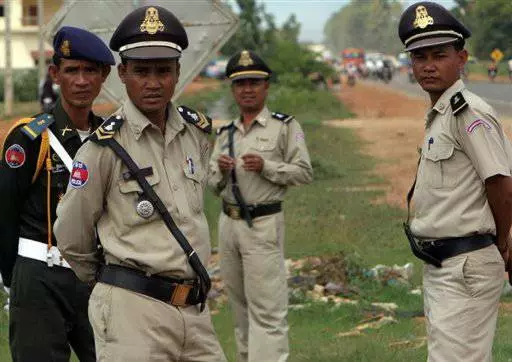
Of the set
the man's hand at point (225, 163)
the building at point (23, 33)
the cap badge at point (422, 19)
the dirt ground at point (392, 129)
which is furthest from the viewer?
the building at point (23, 33)

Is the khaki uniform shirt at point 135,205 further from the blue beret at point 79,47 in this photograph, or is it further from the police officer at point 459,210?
the police officer at point 459,210

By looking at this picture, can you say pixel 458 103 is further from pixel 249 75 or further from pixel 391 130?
pixel 391 130

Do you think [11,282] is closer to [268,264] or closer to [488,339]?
[488,339]

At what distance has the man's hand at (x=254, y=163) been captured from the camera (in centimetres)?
847

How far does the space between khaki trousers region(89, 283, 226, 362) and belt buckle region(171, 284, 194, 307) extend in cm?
2

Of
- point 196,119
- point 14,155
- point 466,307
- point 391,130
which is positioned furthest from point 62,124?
point 391,130

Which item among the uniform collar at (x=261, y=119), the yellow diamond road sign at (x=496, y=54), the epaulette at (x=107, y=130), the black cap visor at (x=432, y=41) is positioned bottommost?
the yellow diamond road sign at (x=496, y=54)

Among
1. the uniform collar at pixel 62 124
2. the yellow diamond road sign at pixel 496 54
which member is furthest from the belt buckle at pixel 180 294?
the yellow diamond road sign at pixel 496 54

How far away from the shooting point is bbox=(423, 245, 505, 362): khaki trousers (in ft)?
18.0

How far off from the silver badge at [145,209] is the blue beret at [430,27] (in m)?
1.69

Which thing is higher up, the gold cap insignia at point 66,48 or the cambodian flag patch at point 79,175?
the gold cap insignia at point 66,48

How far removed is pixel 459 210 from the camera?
5547 mm

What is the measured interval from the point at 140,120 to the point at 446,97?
160 cm

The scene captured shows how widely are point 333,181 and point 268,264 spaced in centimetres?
1308
